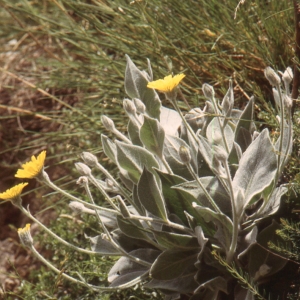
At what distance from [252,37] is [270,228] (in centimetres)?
61

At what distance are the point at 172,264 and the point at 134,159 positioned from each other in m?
0.22

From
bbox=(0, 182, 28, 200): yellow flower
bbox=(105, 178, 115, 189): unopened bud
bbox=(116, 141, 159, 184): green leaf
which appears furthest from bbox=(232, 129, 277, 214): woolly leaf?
bbox=(0, 182, 28, 200): yellow flower

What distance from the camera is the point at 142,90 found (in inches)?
45.8

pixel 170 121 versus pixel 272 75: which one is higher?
pixel 272 75

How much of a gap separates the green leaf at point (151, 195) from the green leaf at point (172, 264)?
75mm

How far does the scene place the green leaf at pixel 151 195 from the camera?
968 mm

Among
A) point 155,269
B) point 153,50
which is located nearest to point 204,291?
point 155,269

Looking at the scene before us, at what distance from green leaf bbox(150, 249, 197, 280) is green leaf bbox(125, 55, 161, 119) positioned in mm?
307

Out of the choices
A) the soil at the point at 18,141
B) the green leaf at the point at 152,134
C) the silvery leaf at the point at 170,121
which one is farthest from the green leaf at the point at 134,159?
the soil at the point at 18,141

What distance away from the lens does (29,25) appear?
2.50 metres

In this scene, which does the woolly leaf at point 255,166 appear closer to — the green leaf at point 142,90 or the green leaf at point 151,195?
the green leaf at point 151,195

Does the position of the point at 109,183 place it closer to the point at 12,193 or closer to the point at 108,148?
the point at 108,148

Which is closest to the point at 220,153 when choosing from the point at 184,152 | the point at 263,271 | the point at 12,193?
the point at 184,152

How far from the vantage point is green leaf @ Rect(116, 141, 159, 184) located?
104 cm
